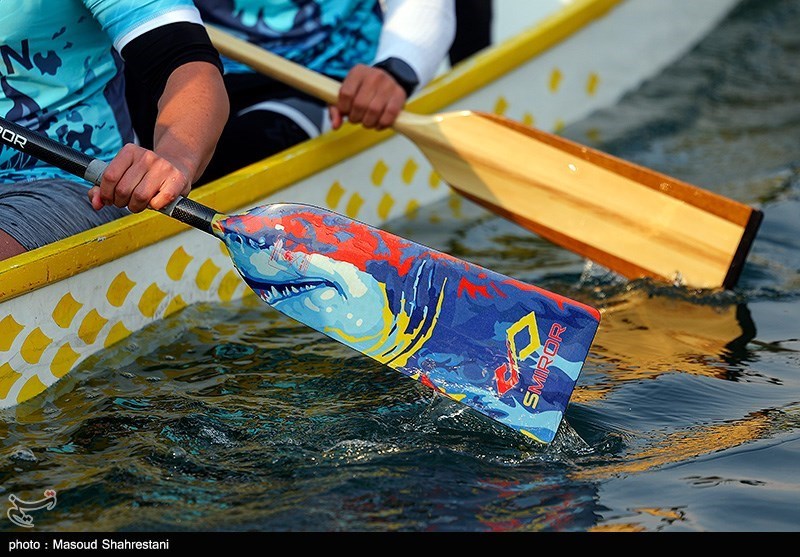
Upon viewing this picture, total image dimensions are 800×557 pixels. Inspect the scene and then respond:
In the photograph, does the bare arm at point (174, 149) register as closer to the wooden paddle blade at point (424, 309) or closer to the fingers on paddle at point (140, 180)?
the fingers on paddle at point (140, 180)

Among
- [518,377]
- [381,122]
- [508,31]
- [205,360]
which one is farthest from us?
[508,31]

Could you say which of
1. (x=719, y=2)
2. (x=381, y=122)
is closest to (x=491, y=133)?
(x=381, y=122)

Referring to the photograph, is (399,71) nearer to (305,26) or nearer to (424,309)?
(305,26)

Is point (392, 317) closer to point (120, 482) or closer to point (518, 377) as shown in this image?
point (518, 377)

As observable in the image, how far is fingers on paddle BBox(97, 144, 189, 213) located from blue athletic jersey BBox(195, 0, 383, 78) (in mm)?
1282

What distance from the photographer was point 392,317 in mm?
2385

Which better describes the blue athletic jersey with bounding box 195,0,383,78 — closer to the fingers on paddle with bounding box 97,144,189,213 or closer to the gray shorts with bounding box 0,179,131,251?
the gray shorts with bounding box 0,179,131,251

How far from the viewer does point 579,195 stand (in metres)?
3.28

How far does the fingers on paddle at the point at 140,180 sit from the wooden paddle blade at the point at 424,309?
15cm

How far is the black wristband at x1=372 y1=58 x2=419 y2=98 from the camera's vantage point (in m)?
3.35

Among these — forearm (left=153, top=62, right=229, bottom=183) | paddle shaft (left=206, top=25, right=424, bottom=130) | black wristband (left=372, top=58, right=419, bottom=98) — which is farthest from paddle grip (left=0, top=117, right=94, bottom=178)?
black wristband (left=372, top=58, right=419, bottom=98)

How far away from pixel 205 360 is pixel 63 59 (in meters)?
0.70

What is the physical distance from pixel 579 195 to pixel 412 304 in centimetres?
105
